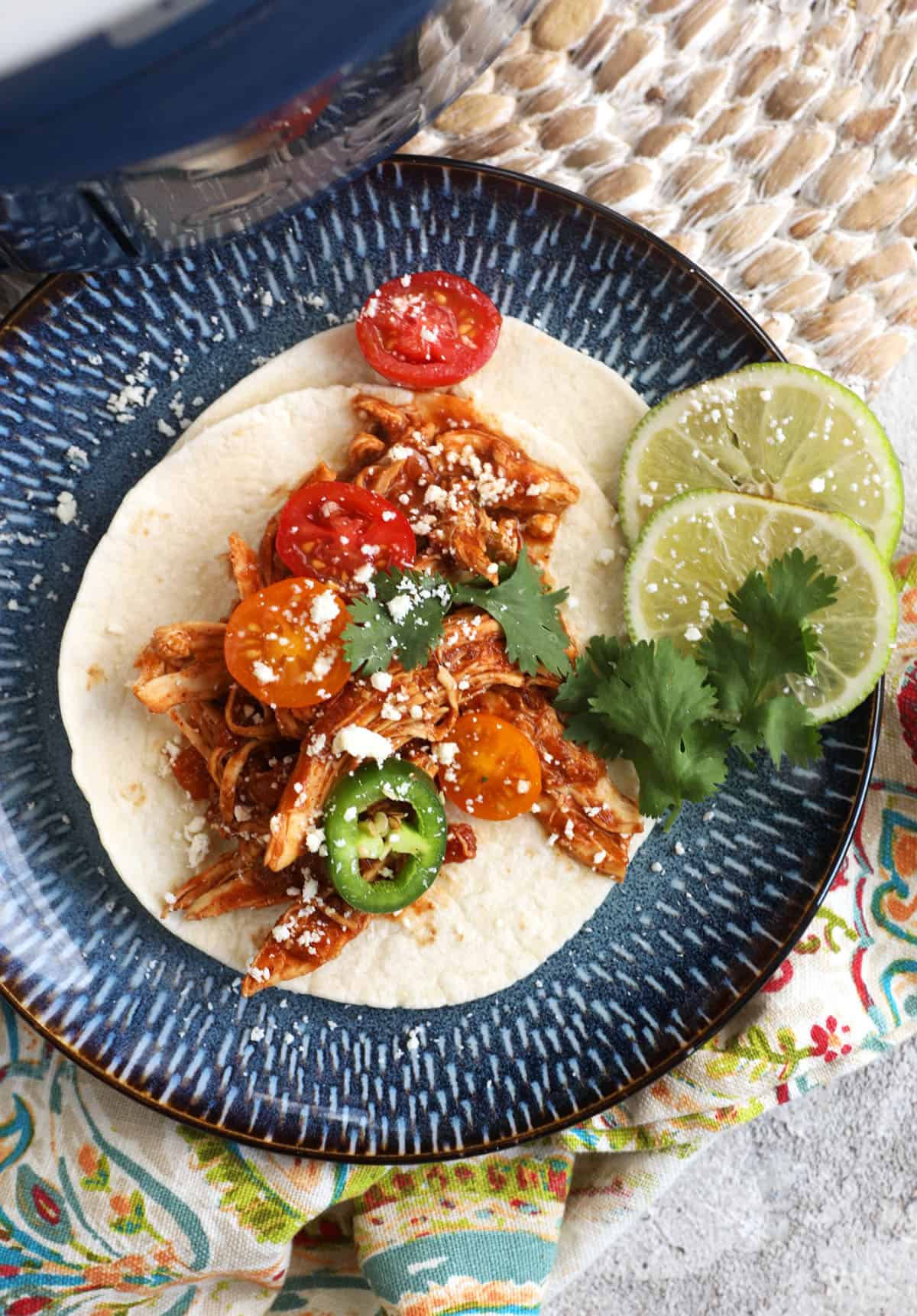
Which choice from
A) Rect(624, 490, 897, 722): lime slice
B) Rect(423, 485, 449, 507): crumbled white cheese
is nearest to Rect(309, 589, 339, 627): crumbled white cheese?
Rect(423, 485, 449, 507): crumbled white cheese

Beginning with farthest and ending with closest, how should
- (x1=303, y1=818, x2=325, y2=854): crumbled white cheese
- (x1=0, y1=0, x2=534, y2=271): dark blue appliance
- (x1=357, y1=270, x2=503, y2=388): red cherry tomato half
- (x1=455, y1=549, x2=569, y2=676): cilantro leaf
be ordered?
(x1=357, y1=270, x2=503, y2=388): red cherry tomato half, (x1=455, y1=549, x2=569, y2=676): cilantro leaf, (x1=303, y1=818, x2=325, y2=854): crumbled white cheese, (x1=0, y1=0, x2=534, y2=271): dark blue appliance

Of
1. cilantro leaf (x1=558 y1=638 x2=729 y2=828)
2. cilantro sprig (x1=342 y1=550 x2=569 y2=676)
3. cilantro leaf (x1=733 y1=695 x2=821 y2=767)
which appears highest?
cilantro sprig (x1=342 y1=550 x2=569 y2=676)

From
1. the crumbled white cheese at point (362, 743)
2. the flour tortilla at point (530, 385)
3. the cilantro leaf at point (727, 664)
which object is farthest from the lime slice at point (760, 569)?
the crumbled white cheese at point (362, 743)

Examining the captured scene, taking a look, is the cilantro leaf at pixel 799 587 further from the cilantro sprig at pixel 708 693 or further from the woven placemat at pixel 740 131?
the woven placemat at pixel 740 131

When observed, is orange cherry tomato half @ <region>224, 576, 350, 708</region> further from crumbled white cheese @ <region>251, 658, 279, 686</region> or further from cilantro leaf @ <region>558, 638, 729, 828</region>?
cilantro leaf @ <region>558, 638, 729, 828</region>

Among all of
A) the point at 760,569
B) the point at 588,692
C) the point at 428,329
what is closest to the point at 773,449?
the point at 760,569

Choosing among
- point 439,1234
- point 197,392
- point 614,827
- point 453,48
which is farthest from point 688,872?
point 453,48
